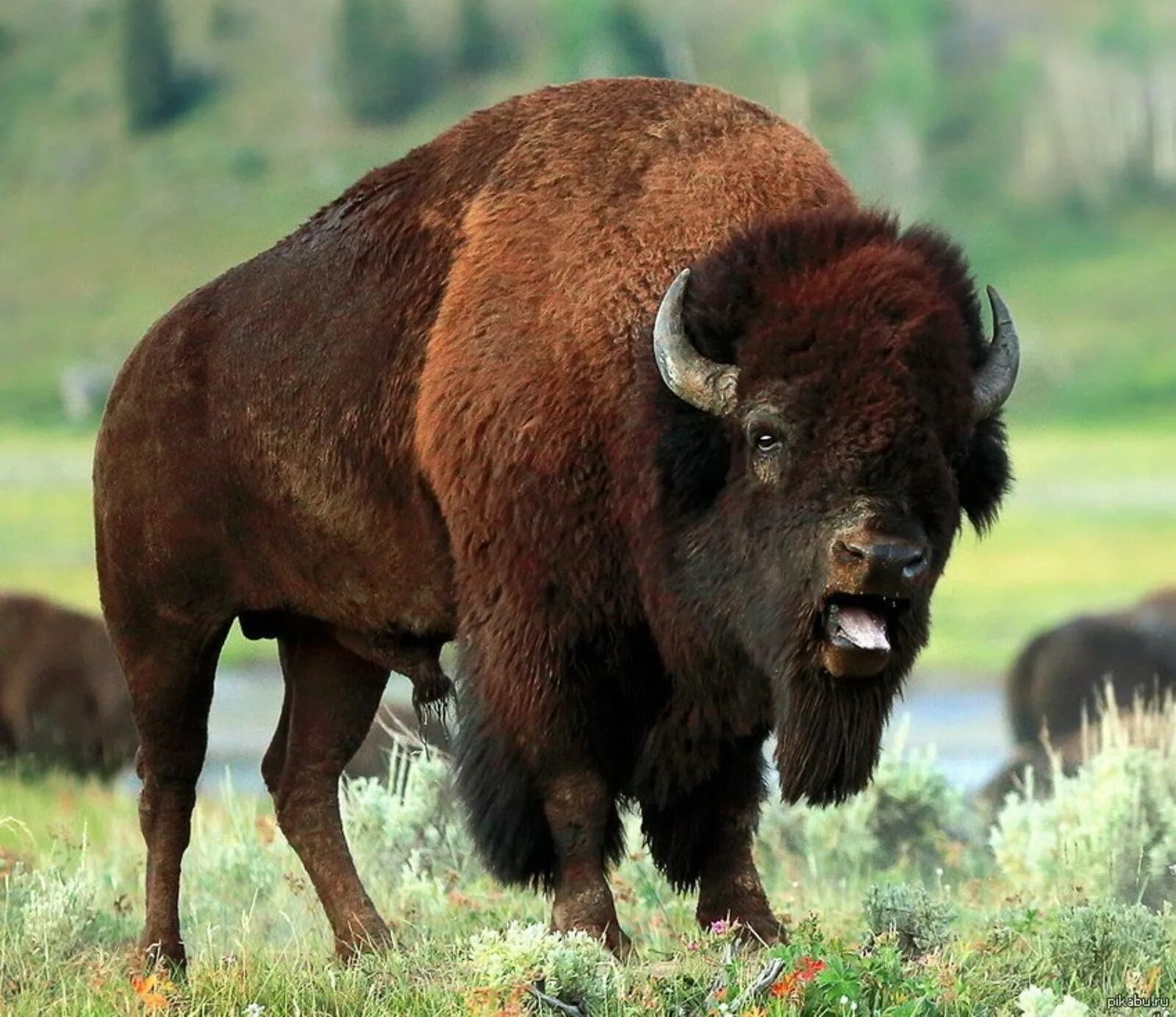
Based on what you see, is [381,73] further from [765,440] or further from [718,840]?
[765,440]

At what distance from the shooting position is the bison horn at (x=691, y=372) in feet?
20.4

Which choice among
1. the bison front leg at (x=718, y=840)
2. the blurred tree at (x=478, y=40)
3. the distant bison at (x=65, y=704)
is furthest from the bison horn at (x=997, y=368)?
the blurred tree at (x=478, y=40)

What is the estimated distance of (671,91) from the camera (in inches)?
282

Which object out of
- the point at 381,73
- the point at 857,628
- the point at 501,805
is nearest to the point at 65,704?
the point at 501,805

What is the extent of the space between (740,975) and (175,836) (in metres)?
2.38

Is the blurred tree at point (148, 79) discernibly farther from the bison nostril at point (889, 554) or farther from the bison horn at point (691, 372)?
the bison nostril at point (889, 554)

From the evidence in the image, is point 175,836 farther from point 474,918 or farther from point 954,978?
point 954,978

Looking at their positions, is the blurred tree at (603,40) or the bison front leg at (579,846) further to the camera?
the blurred tree at (603,40)

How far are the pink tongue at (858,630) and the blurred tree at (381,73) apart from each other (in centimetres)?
4518

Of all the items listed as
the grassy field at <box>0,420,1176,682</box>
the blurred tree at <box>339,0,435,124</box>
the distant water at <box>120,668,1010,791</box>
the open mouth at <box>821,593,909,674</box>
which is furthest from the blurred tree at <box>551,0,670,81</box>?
the open mouth at <box>821,593,909,674</box>

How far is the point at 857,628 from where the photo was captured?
6.00 metres

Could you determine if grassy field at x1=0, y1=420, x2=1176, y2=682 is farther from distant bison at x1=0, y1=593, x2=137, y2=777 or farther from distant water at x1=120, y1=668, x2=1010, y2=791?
distant bison at x1=0, y1=593, x2=137, y2=777

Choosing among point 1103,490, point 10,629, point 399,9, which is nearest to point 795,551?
point 10,629

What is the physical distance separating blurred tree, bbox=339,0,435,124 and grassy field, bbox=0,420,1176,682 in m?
11.9
